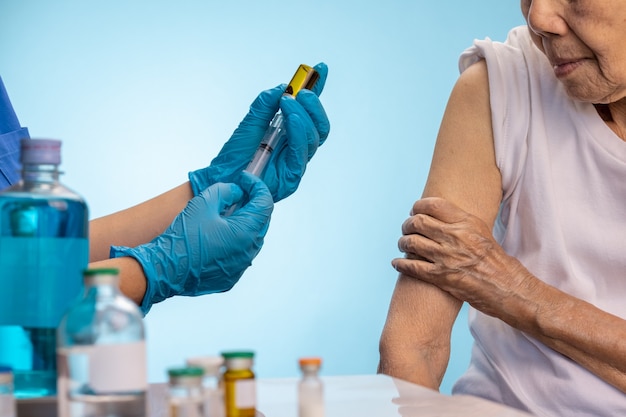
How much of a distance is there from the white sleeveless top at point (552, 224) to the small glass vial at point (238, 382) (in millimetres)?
870

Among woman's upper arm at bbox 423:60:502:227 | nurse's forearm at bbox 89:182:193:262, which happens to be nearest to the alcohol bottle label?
woman's upper arm at bbox 423:60:502:227

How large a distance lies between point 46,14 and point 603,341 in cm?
429

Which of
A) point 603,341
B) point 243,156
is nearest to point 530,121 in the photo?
point 603,341

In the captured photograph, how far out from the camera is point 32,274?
2.49 ft

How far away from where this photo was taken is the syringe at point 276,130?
1.64 m

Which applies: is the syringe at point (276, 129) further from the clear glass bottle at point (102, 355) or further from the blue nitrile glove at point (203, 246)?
the clear glass bottle at point (102, 355)

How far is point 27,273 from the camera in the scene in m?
0.76

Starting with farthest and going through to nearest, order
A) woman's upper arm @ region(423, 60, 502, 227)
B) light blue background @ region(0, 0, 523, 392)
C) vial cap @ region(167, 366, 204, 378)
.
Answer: light blue background @ region(0, 0, 523, 392) < woman's upper arm @ region(423, 60, 502, 227) < vial cap @ region(167, 366, 204, 378)

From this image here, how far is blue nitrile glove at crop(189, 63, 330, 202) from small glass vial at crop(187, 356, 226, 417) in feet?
3.13

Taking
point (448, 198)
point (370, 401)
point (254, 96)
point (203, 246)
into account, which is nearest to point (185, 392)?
point (370, 401)

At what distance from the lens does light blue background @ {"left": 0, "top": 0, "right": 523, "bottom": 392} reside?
4824 mm

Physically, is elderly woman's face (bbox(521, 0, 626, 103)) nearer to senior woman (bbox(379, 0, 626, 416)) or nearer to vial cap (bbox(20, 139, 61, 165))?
senior woman (bbox(379, 0, 626, 416))

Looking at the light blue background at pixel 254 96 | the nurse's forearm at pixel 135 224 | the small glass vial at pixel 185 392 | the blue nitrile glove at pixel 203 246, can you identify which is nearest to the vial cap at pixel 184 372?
the small glass vial at pixel 185 392

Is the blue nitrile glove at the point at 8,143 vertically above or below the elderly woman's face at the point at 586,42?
below
